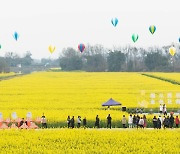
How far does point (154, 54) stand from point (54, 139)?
118m

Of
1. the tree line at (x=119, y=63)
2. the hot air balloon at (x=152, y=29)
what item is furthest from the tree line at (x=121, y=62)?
the hot air balloon at (x=152, y=29)

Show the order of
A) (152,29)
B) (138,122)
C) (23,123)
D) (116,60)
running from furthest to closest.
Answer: (116,60) → (152,29) → (138,122) → (23,123)

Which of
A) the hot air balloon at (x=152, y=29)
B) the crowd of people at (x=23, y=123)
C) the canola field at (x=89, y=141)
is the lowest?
the canola field at (x=89, y=141)

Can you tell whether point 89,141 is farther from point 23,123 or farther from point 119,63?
point 119,63

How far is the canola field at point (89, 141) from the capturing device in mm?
17734

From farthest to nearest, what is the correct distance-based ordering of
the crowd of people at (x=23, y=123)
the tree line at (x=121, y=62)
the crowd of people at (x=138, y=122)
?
the tree line at (x=121, y=62), the crowd of people at (x=138, y=122), the crowd of people at (x=23, y=123)

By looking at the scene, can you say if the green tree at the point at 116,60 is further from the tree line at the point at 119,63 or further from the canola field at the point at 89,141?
the canola field at the point at 89,141

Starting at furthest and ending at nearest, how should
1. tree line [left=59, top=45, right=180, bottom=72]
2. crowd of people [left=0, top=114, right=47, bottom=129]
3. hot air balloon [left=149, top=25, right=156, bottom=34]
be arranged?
tree line [left=59, top=45, right=180, bottom=72] → hot air balloon [left=149, top=25, right=156, bottom=34] → crowd of people [left=0, top=114, right=47, bottom=129]

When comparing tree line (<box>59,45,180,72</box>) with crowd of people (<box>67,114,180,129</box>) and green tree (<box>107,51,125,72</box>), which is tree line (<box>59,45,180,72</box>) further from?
crowd of people (<box>67,114,180,129</box>)

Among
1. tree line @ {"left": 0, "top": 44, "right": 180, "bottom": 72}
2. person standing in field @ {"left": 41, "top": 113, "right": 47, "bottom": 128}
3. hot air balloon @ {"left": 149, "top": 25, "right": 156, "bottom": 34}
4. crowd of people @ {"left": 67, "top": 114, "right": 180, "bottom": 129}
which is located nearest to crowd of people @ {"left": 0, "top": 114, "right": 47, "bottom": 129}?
person standing in field @ {"left": 41, "top": 113, "right": 47, "bottom": 128}

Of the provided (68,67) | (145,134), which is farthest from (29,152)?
(68,67)

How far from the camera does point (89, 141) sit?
19578mm

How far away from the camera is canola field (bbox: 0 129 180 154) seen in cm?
1773

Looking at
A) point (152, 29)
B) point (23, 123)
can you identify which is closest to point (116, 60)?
point (152, 29)
